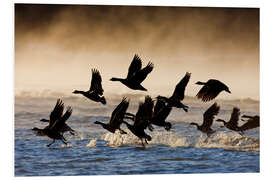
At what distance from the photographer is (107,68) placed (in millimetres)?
6078

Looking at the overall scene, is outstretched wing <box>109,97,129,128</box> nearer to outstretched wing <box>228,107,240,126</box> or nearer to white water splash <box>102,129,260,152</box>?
white water splash <box>102,129,260,152</box>

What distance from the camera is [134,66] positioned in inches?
238

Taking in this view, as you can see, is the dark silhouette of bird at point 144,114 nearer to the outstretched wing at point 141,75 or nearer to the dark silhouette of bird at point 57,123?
the outstretched wing at point 141,75

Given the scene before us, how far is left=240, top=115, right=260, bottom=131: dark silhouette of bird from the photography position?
627 cm

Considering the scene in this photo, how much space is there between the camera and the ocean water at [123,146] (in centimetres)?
589

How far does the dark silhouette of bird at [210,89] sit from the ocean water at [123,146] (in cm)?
8

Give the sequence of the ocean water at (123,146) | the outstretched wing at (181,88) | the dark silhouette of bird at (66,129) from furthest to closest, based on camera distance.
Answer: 1. the outstretched wing at (181,88)
2. the dark silhouette of bird at (66,129)
3. the ocean water at (123,146)

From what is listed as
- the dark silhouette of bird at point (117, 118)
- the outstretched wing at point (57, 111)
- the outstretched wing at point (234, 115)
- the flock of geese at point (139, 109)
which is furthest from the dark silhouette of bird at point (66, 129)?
the outstretched wing at point (234, 115)

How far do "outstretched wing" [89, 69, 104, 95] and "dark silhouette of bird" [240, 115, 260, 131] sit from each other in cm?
183

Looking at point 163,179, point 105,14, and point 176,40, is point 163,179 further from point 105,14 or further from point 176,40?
point 105,14

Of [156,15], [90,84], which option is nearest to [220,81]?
[156,15]

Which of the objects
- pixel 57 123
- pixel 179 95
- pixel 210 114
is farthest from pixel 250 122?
pixel 57 123

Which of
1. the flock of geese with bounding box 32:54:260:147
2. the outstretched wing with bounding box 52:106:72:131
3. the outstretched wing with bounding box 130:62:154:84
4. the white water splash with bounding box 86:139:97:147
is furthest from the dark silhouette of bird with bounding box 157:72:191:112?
the outstretched wing with bounding box 52:106:72:131

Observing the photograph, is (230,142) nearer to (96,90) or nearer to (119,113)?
(119,113)
